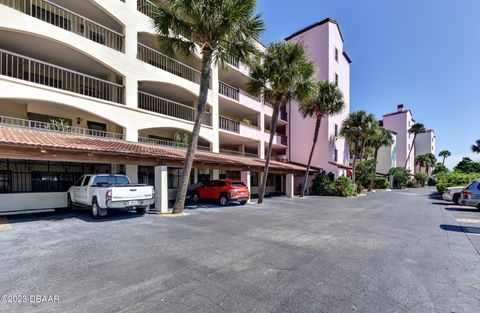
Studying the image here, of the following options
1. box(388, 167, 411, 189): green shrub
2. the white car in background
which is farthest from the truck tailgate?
box(388, 167, 411, 189): green shrub

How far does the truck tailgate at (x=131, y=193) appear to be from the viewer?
10791mm

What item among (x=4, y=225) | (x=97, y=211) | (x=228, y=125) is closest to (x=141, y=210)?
(x=97, y=211)

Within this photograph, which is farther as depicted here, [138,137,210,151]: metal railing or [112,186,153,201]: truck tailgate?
[138,137,210,151]: metal railing

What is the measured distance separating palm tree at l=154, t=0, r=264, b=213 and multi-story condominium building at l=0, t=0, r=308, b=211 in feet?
3.97

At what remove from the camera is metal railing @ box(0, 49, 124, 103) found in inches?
526

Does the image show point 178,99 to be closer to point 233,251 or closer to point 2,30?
point 2,30

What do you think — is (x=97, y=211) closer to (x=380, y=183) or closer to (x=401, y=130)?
(x=380, y=183)

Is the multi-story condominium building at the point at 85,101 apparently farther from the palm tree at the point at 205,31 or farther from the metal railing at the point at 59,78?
the palm tree at the point at 205,31

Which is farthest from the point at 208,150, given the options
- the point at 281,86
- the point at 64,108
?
the point at 64,108

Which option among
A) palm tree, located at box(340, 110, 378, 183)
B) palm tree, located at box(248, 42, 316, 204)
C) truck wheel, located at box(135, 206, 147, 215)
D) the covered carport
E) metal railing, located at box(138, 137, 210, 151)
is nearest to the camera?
the covered carport

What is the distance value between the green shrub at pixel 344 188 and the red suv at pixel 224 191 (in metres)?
13.7

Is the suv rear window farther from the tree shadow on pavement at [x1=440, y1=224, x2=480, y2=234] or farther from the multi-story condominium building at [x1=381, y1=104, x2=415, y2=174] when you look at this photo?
the multi-story condominium building at [x1=381, y1=104, x2=415, y2=174]

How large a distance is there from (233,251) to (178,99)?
17.4 m

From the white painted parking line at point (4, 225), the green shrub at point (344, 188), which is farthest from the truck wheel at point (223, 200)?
the green shrub at point (344, 188)
